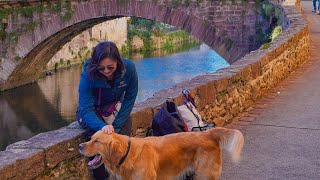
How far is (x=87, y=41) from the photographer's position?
25219 millimetres

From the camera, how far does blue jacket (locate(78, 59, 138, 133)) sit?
3.29 m

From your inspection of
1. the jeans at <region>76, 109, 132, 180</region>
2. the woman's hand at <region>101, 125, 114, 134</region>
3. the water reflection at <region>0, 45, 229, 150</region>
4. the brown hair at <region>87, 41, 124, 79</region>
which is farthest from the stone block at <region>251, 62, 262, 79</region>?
the water reflection at <region>0, 45, 229, 150</region>

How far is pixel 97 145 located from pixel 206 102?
7.90 ft

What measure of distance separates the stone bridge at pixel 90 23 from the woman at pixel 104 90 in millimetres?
11246

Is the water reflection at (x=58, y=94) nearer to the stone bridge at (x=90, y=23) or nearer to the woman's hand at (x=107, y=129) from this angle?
the stone bridge at (x=90, y=23)

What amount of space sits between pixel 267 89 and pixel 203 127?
3.58m

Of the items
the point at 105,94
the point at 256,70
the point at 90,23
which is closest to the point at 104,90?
the point at 105,94

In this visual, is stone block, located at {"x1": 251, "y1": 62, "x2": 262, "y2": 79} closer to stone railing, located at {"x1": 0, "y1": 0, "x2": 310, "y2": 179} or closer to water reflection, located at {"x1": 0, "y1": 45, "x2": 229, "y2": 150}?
stone railing, located at {"x1": 0, "y1": 0, "x2": 310, "y2": 179}

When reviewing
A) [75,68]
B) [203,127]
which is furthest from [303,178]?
[75,68]

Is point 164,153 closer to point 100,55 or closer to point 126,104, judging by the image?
point 126,104

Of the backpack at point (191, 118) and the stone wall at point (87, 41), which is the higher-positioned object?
the backpack at point (191, 118)

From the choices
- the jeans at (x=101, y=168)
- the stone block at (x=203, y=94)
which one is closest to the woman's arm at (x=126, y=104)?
the jeans at (x=101, y=168)

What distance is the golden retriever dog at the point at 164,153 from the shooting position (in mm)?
2969

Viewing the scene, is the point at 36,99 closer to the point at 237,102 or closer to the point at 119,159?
the point at 237,102
